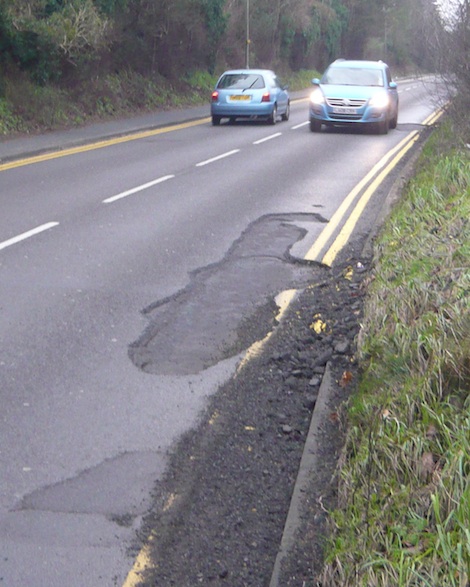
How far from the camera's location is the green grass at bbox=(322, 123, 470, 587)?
321cm

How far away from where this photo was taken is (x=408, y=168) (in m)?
15.8

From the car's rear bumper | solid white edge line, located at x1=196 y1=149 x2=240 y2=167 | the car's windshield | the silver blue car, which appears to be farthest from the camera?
the car's rear bumper

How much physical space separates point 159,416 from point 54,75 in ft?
72.1

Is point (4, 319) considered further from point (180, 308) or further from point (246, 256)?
point (246, 256)

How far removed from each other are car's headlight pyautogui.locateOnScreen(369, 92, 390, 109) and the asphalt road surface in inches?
268

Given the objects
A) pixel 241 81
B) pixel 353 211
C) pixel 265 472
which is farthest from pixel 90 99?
pixel 265 472

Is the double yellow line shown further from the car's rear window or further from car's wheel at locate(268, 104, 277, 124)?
the car's rear window

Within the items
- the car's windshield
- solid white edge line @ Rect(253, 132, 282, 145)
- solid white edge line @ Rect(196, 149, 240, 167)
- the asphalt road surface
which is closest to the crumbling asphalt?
the asphalt road surface

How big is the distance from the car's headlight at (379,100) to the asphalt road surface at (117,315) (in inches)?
268

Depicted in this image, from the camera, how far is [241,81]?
25.8 meters

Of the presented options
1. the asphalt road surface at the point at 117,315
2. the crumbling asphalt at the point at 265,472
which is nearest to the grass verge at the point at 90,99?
the asphalt road surface at the point at 117,315

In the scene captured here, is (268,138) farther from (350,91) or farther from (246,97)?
(246,97)

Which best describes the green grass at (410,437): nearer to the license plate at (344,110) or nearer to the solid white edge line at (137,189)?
the solid white edge line at (137,189)

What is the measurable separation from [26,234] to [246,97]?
16.1 metres
